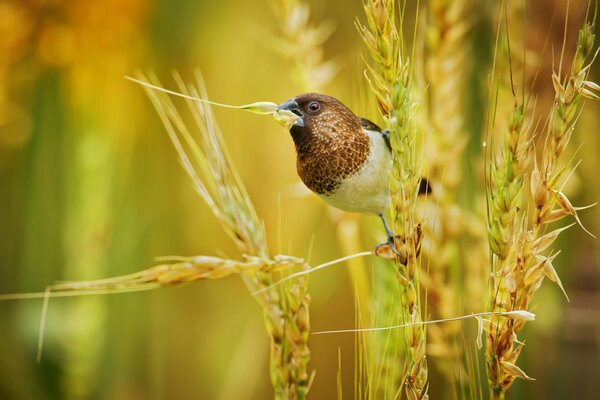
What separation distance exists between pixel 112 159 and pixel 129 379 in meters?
0.25

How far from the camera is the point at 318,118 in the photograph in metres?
0.39

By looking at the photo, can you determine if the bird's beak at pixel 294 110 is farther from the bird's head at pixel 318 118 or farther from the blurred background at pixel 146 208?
the blurred background at pixel 146 208

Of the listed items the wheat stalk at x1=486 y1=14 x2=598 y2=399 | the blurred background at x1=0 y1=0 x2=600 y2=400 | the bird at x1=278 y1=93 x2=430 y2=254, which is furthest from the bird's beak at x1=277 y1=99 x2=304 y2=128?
the blurred background at x1=0 y1=0 x2=600 y2=400

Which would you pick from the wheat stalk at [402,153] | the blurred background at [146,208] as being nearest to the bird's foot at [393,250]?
the wheat stalk at [402,153]

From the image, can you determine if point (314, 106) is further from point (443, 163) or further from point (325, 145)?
point (443, 163)

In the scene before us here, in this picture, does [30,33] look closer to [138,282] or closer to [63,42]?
[63,42]

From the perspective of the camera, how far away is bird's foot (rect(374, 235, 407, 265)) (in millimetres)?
347

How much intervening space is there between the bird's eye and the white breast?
0.04 meters

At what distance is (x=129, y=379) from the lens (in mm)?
792

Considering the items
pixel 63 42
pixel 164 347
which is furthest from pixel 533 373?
pixel 63 42

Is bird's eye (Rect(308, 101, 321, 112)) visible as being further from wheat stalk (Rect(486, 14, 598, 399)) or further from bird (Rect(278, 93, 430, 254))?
wheat stalk (Rect(486, 14, 598, 399))

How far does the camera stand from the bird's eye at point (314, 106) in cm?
39

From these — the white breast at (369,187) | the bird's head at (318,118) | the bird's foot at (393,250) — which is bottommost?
the bird's foot at (393,250)

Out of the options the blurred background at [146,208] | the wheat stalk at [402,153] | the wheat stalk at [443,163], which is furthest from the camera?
the blurred background at [146,208]
